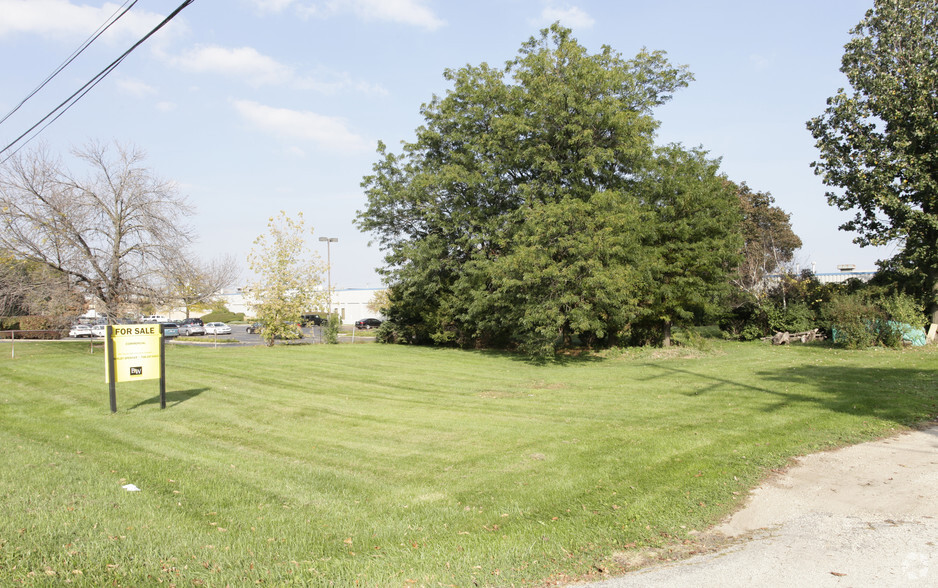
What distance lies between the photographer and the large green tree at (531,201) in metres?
20.5

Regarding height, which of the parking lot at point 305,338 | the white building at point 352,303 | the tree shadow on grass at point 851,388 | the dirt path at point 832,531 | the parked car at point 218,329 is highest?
the white building at point 352,303

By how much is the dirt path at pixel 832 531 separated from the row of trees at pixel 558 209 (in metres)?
12.8

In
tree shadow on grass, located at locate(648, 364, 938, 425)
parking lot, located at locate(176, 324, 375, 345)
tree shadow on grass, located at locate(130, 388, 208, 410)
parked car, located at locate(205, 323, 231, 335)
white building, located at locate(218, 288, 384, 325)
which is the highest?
white building, located at locate(218, 288, 384, 325)

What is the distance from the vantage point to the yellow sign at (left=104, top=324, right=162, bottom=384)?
1148 centimetres

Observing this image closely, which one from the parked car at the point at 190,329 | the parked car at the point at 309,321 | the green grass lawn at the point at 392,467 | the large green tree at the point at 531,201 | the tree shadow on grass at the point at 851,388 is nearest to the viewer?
the green grass lawn at the point at 392,467

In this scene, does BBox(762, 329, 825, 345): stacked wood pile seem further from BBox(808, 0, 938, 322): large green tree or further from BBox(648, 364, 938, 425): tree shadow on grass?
BBox(648, 364, 938, 425): tree shadow on grass

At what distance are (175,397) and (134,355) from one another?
1.74m

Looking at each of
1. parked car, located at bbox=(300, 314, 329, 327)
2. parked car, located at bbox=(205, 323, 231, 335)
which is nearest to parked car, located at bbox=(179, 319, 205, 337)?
parked car, located at bbox=(205, 323, 231, 335)

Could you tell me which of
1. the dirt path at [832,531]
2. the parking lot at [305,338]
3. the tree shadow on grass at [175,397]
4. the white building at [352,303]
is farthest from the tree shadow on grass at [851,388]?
the white building at [352,303]

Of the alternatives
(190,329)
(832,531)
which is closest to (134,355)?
(832,531)

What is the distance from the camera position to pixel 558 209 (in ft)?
66.1

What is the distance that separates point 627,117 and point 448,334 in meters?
14.4

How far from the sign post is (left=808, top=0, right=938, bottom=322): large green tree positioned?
2812cm

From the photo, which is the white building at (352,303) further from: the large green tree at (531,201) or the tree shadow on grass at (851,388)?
the tree shadow on grass at (851,388)
